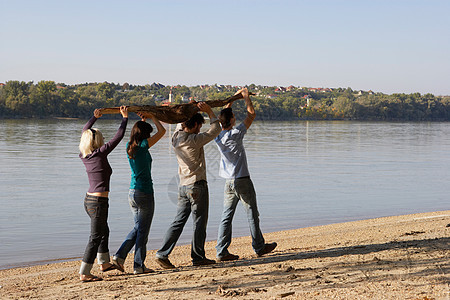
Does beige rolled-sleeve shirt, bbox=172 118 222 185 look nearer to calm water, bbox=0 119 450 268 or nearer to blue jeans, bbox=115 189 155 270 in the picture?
blue jeans, bbox=115 189 155 270

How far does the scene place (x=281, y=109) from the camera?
152625mm

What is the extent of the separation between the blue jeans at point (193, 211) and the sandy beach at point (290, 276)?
0.32 metres

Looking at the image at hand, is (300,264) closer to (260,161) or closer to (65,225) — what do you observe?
(65,225)

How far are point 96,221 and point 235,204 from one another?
1.79 m

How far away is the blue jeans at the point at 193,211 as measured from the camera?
6.29 m

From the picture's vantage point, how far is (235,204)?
6.91 metres

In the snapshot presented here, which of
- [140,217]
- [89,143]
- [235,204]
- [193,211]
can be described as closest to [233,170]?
[235,204]

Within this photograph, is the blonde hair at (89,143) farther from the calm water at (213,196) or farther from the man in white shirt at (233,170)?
the calm water at (213,196)

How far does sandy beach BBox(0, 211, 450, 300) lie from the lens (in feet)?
17.1

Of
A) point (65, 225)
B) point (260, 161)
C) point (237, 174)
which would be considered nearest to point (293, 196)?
point (65, 225)

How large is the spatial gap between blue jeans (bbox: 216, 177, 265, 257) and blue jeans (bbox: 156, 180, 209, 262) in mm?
426

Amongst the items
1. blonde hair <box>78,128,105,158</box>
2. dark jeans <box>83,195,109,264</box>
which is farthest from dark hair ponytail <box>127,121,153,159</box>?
dark jeans <box>83,195,109,264</box>

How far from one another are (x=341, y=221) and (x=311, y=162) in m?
18.0

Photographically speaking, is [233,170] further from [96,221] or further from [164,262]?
[96,221]
